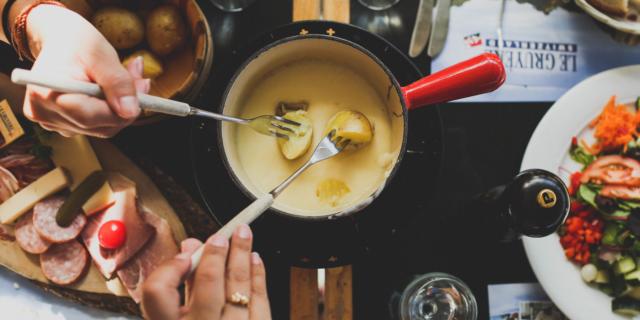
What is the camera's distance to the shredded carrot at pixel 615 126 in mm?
886

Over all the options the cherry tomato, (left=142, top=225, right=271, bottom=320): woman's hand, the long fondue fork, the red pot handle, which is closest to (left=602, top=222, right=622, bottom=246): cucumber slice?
the red pot handle

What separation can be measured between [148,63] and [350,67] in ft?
1.17

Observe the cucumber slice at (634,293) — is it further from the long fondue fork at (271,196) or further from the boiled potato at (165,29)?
the boiled potato at (165,29)

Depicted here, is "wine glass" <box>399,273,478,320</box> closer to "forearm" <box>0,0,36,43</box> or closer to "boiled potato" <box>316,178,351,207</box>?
"boiled potato" <box>316,178,351,207</box>

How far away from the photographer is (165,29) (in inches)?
32.6

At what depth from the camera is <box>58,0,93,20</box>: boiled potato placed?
82cm

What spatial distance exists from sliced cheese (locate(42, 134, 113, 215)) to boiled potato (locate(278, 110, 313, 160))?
1.21 ft

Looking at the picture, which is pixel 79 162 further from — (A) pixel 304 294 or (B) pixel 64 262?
(A) pixel 304 294

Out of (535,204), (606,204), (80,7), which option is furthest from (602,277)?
(80,7)

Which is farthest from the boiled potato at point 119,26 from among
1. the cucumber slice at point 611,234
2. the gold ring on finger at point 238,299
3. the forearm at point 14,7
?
the cucumber slice at point 611,234

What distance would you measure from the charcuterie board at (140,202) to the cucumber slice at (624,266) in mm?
755

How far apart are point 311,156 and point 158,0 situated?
413 millimetres

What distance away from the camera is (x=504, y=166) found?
0.95 meters

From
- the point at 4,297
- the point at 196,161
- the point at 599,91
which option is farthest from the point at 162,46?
the point at 599,91
